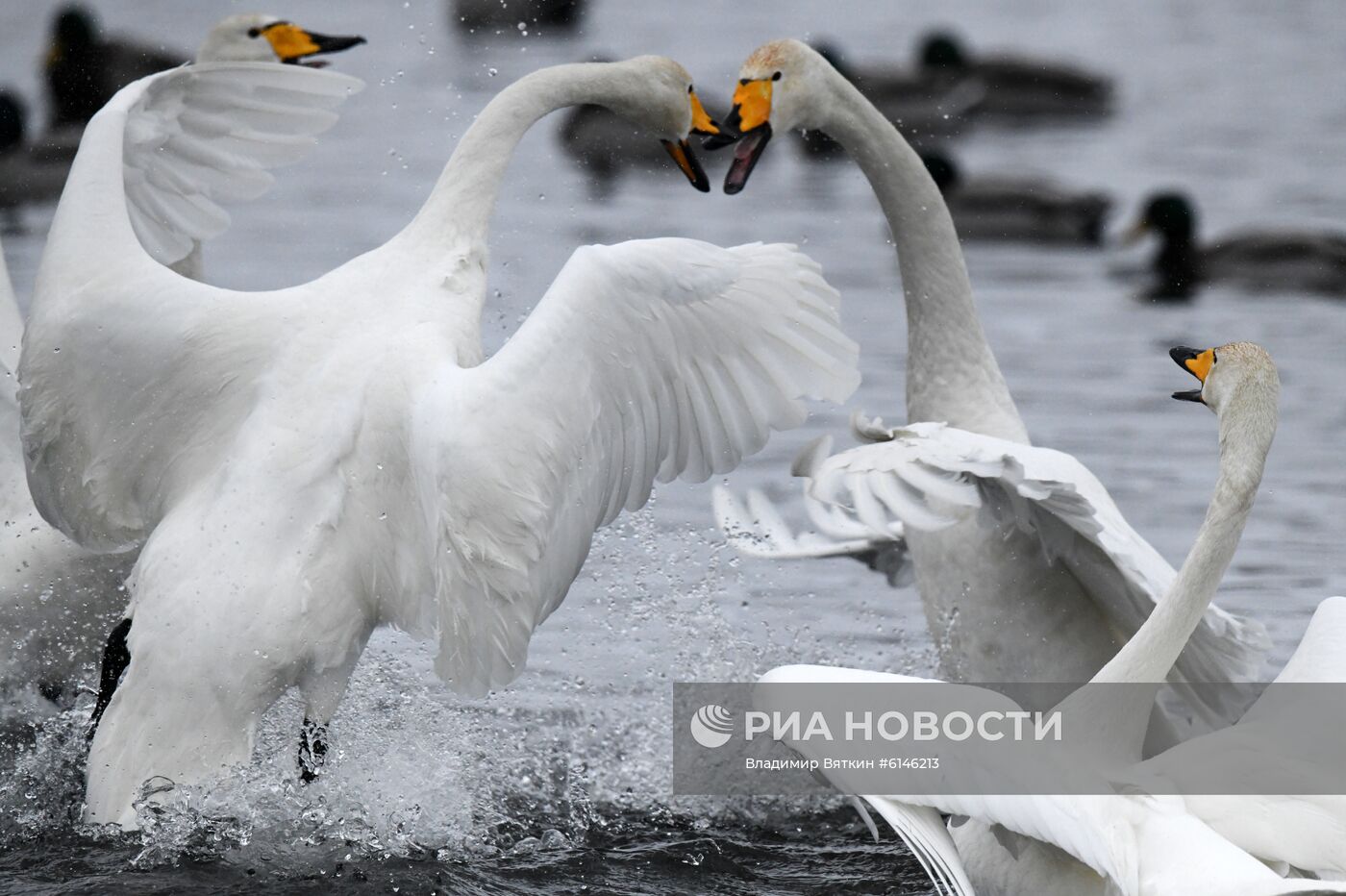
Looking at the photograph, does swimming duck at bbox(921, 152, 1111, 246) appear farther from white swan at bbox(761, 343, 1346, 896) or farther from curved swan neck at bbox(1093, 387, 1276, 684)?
curved swan neck at bbox(1093, 387, 1276, 684)

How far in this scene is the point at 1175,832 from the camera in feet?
15.2

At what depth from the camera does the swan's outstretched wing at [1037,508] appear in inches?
214

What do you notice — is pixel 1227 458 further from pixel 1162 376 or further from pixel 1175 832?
pixel 1162 376

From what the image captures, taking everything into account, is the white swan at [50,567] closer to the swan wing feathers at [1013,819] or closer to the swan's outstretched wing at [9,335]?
the swan's outstretched wing at [9,335]

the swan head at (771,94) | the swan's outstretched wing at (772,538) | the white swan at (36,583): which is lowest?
the white swan at (36,583)

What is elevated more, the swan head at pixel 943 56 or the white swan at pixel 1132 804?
the white swan at pixel 1132 804

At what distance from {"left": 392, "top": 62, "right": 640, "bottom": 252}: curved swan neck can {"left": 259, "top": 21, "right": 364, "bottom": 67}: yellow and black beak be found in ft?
6.12

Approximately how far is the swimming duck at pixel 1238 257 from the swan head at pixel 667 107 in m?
8.09

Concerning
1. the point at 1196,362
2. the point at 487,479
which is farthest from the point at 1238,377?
the point at 487,479

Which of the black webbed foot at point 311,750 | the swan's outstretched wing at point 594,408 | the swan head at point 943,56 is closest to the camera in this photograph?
the swan's outstretched wing at point 594,408

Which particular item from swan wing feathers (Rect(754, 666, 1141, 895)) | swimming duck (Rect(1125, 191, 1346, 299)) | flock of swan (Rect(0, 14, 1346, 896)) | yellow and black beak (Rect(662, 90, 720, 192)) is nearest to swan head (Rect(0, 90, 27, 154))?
swimming duck (Rect(1125, 191, 1346, 299))

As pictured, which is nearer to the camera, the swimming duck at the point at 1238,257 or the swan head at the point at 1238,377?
the swan head at the point at 1238,377

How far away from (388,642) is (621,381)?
2.20m

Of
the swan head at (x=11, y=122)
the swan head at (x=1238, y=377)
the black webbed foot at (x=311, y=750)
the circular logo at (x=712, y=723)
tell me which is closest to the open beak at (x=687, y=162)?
the circular logo at (x=712, y=723)
